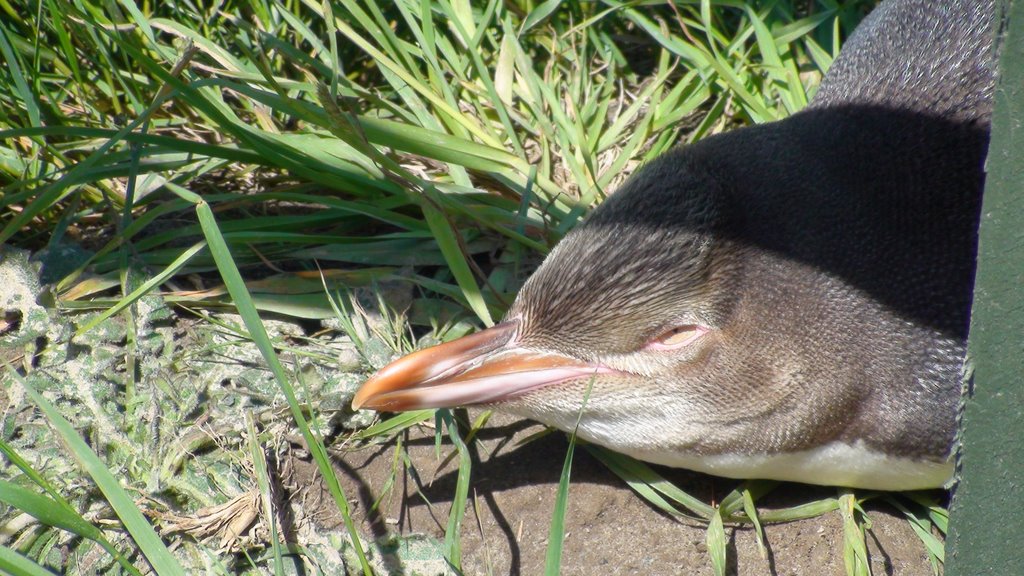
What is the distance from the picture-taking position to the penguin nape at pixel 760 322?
2.24 meters

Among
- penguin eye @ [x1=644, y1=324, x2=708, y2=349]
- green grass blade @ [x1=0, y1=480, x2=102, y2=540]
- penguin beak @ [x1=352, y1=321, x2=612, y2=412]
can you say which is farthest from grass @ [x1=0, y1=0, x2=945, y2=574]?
penguin eye @ [x1=644, y1=324, x2=708, y2=349]

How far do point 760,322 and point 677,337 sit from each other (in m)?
0.18

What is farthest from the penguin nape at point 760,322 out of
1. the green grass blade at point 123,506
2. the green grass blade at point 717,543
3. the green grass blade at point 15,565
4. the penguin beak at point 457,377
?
the green grass blade at point 15,565

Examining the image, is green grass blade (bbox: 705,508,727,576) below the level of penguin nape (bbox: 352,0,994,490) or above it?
below

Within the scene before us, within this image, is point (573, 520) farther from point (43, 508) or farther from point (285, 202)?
point (285, 202)

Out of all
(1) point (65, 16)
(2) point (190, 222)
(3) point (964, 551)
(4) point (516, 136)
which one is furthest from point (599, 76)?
(3) point (964, 551)

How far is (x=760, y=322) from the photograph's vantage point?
7.35 ft

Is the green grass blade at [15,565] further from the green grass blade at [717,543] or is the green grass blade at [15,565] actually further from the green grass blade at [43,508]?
the green grass blade at [717,543]

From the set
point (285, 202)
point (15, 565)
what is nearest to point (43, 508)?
point (15, 565)

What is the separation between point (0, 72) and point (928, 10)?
273 centimetres

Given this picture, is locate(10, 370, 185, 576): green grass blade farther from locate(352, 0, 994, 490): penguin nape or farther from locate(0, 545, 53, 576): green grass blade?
locate(352, 0, 994, 490): penguin nape

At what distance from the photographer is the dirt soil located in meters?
2.38

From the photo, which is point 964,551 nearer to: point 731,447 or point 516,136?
point 731,447

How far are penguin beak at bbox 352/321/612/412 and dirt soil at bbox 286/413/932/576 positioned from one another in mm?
310
